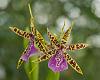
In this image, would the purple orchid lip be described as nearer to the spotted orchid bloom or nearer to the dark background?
the spotted orchid bloom

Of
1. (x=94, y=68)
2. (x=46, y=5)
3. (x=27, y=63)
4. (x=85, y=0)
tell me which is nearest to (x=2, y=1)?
(x=46, y=5)

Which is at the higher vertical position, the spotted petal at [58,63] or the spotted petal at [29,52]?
the spotted petal at [29,52]

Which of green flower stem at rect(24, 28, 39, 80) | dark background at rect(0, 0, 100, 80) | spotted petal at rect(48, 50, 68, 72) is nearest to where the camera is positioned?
spotted petal at rect(48, 50, 68, 72)

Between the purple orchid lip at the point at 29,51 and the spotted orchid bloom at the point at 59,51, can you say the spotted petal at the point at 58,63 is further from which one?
the purple orchid lip at the point at 29,51

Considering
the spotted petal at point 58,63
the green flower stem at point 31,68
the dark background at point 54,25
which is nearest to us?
the spotted petal at point 58,63

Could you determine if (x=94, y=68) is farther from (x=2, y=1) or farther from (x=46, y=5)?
(x=2, y=1)

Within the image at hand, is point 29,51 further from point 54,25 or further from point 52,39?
point 54,25

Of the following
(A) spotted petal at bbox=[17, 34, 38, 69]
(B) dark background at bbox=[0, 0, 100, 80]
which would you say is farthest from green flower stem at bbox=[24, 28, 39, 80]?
(B) dark background at bbox=[0, 0, 100, 80]

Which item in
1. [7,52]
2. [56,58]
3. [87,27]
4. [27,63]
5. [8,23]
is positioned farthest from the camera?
[87,27]

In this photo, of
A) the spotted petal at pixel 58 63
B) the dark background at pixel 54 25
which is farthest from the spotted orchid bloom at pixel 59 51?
the dark background at pixel 54 25
